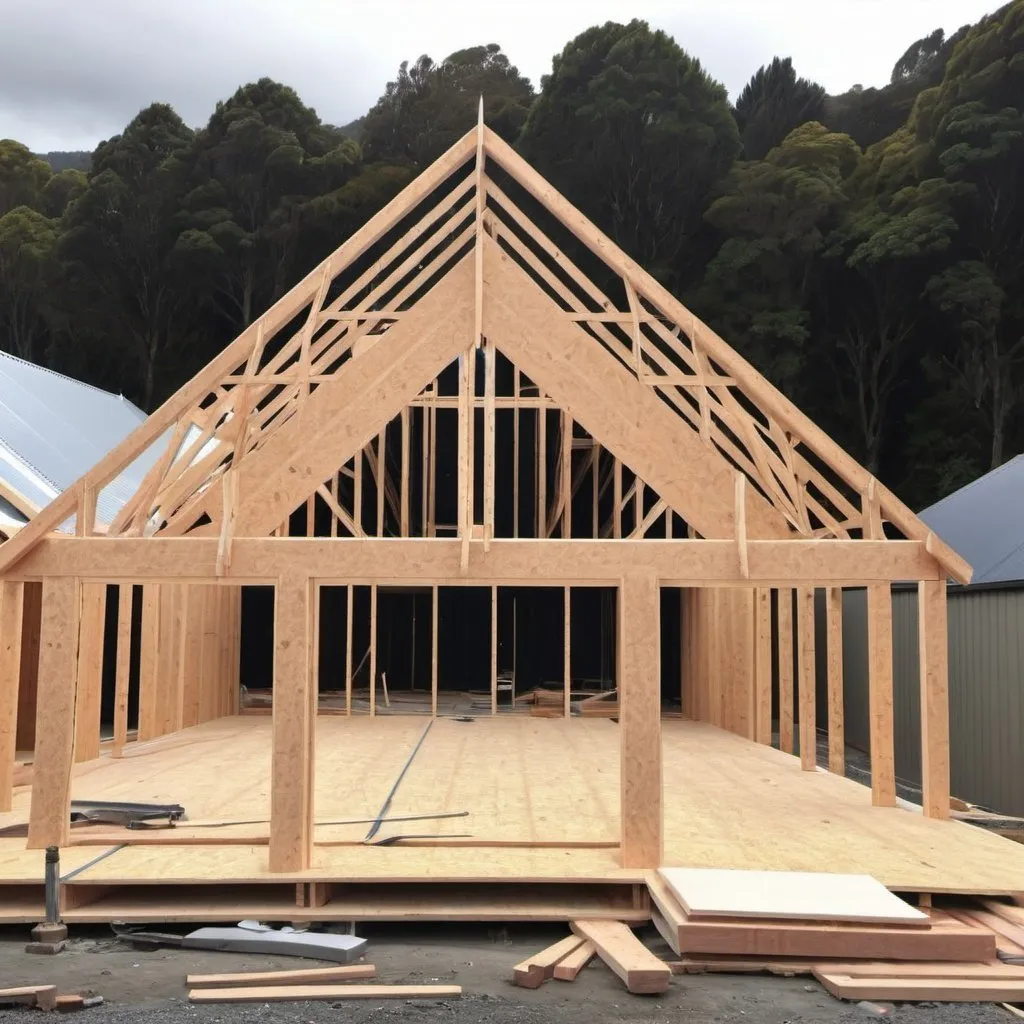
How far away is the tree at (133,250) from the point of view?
109 ft

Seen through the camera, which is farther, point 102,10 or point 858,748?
point 102,10

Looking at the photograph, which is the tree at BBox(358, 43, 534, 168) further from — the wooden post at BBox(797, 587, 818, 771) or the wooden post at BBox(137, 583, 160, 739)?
the wooden post at BBox(797, 587, 818, 771)

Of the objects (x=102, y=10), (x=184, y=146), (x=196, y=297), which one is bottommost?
(x=196, y=297)

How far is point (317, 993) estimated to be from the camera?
515cm

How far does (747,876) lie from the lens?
20.6ft

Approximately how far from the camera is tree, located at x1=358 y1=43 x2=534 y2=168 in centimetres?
3647

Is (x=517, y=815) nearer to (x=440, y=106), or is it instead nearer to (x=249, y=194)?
(x=249, y=194)

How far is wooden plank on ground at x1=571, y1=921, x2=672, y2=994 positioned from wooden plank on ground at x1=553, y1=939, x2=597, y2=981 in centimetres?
4

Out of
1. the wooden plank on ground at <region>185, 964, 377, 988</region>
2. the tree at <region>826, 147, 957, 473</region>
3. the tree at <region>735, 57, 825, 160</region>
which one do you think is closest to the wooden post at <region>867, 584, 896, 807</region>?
the wooden plank on ground at <region>185, 964, 377, 988</region>

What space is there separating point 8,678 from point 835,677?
24.7ft

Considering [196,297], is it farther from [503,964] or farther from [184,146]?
[503,964]

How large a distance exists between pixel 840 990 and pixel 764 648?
768cm

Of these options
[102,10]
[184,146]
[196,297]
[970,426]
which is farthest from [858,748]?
[102,10]

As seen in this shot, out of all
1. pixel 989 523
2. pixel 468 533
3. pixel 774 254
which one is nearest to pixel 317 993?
pixel 468 533
